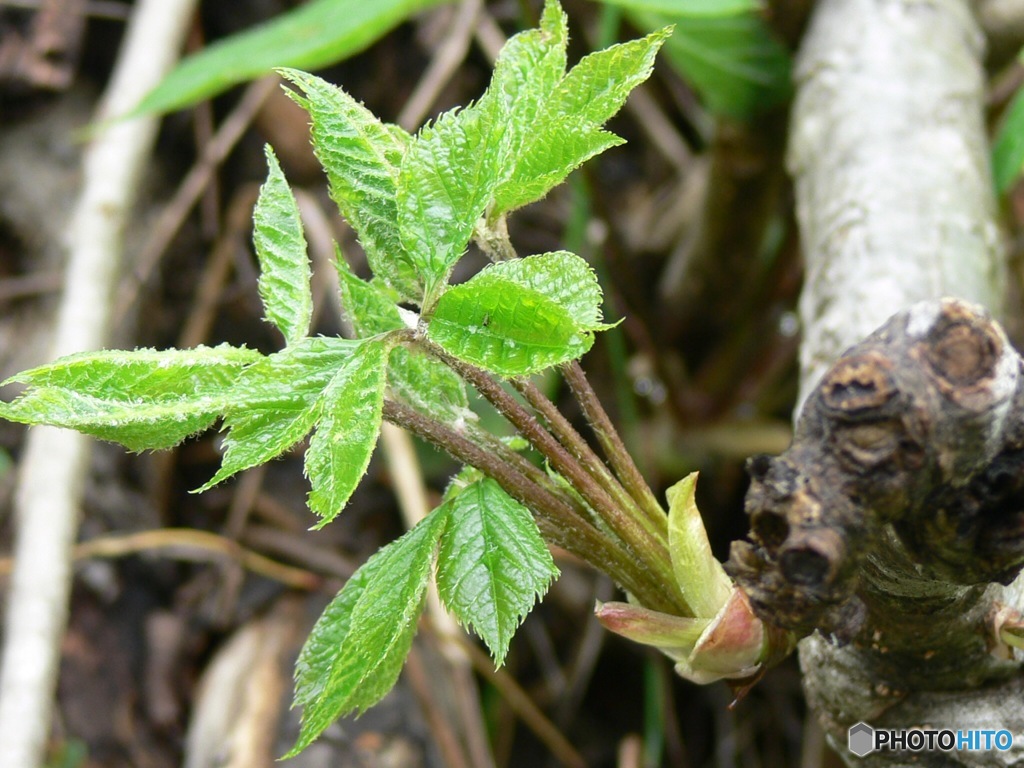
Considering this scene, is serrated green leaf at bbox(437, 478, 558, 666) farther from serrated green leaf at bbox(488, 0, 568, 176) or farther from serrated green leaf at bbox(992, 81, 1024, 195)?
serrated green leaf at bbox(992, 81, 1024, 195)

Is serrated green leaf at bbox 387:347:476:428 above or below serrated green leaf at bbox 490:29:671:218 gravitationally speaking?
below

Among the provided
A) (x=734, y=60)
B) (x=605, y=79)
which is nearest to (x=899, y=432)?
(x=605, y=79)

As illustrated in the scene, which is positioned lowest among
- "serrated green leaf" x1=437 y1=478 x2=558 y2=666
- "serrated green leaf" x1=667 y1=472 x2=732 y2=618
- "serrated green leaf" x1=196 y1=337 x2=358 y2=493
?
"serrated green leaf" x1=667 y1=472 x2=732 y2=618

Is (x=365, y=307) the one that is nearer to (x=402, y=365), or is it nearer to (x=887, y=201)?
(x=402, y=365)

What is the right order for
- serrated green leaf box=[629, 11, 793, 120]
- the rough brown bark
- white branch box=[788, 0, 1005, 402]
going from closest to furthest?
the rough brown bark < white branch box=[788, 0, 1005, 402] < serrated green leaf box=[629, 11, 793, 120]

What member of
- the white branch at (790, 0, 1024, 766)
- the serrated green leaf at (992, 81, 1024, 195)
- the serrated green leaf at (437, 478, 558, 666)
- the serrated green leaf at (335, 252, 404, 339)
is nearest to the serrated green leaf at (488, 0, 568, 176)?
the serrated green leaf at (335, 252, 404, 339)

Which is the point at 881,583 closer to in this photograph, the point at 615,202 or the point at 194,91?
the point at 194,91

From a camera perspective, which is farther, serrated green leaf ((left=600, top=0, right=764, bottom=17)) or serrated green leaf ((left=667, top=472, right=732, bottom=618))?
serrated green leaf ((left=600, top=0, right=764, bottom=17))

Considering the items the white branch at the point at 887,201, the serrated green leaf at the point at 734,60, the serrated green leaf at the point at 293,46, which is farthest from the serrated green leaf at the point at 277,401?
the serrated green leaf at the point at 734,60
